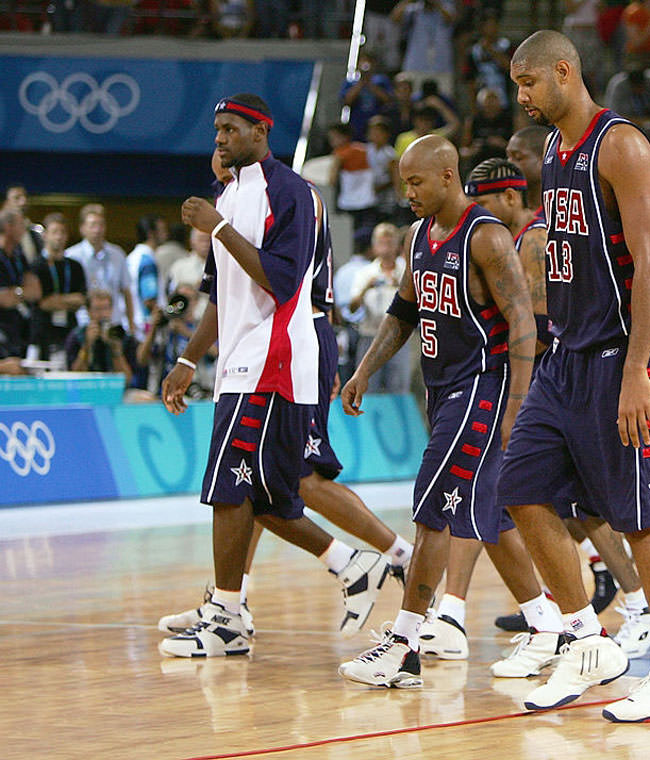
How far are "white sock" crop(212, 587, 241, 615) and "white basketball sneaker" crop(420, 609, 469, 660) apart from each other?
30.1 inches

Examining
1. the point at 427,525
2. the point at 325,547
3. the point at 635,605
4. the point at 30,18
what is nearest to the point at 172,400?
the point at 325,547

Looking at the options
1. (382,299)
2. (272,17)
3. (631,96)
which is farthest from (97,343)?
(272,17)

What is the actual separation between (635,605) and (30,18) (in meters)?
15.3

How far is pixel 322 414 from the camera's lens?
6.70m

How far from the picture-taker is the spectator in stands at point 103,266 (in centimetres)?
1373

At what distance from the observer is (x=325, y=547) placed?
6.47 metres

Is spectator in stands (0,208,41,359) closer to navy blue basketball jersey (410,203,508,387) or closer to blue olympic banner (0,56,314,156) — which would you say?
navy blue basketball jersey (410,203,508,387)

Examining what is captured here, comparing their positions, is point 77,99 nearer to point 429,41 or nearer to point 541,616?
point 429,41

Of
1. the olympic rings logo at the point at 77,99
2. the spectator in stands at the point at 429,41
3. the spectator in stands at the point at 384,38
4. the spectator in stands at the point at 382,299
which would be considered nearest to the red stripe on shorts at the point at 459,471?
the spectator in stands at the point at 382,299

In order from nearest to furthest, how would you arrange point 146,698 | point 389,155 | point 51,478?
point 146,698
point 51,478
point 389,155

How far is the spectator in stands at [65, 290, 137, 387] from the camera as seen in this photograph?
40.9 ft

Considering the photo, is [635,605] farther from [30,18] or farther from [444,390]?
[30,18]

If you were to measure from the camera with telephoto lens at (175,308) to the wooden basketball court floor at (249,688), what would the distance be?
428 centimetres

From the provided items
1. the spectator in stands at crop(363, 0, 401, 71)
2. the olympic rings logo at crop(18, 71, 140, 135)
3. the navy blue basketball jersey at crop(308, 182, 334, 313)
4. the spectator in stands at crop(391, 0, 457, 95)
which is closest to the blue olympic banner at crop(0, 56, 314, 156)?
the olympic rings logo at crop(18, 71, 140, 135)
